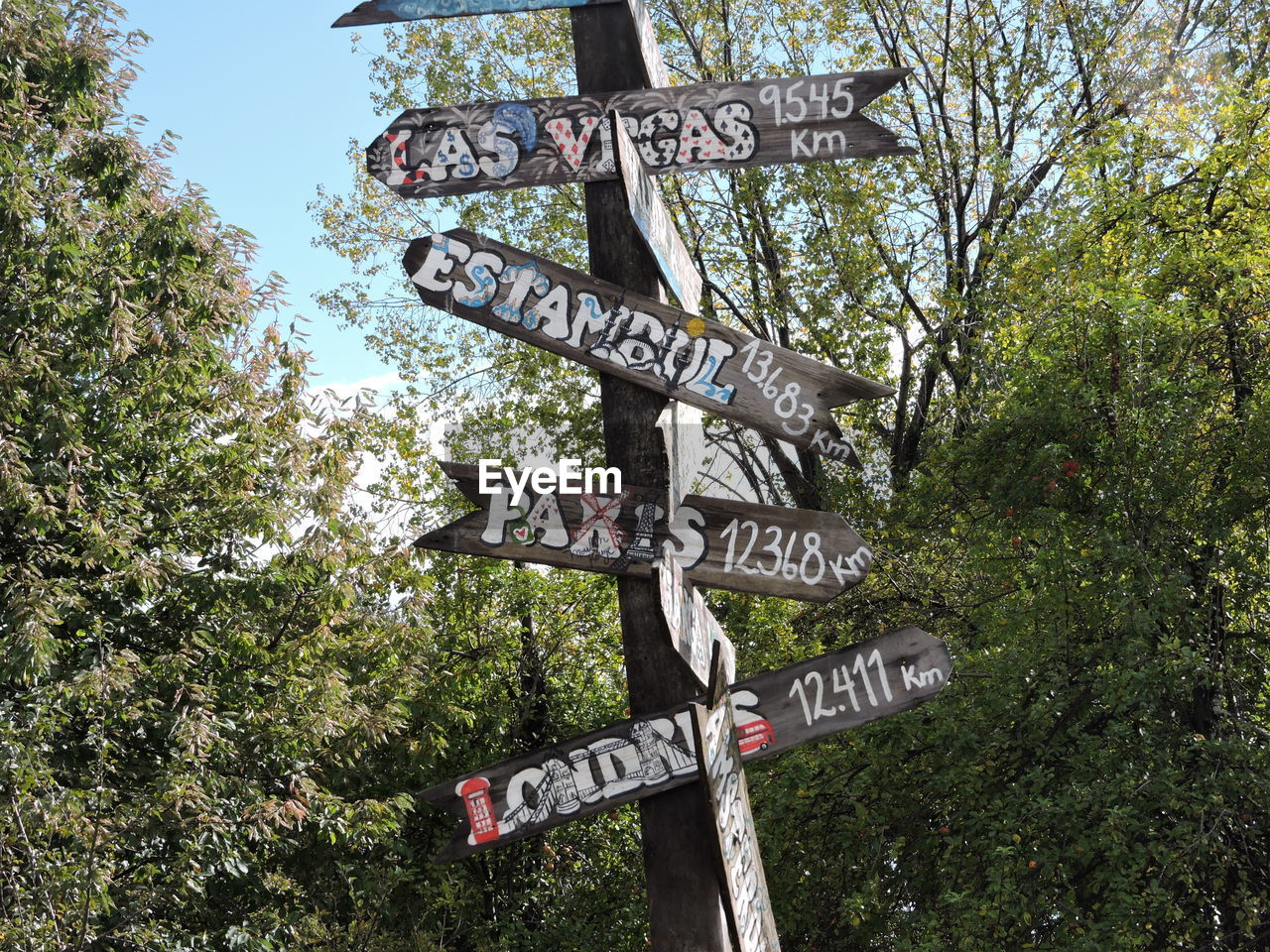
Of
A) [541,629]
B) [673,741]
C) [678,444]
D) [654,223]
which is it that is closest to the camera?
[673,741]

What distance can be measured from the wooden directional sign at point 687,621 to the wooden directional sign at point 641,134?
4.17 feet

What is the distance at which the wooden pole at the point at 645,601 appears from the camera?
3.43m

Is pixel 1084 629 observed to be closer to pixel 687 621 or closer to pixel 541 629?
pixel 687 621

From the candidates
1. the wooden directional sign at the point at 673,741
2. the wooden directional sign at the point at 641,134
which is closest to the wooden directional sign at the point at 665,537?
the wooden directional sign at the point at 673,741

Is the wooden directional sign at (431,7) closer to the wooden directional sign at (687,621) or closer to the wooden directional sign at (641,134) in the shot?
the wooden directional sign at (641,134)

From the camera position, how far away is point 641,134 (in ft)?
12.0

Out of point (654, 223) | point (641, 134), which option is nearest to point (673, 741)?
point (654, 223)

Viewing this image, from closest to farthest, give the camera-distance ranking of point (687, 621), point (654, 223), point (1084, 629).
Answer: point (687, 621)
point (654, 223)
point (1084, 629)

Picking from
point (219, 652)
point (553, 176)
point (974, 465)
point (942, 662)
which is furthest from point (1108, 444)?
point (219, 652)

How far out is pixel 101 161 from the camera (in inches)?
A: 324

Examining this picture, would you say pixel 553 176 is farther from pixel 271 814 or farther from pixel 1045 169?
pixel 1045 169

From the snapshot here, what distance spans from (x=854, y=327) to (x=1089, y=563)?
7743 mm

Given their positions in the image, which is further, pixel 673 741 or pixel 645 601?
pixel 645 601

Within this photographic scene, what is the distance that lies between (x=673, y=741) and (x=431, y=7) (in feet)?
8.10
